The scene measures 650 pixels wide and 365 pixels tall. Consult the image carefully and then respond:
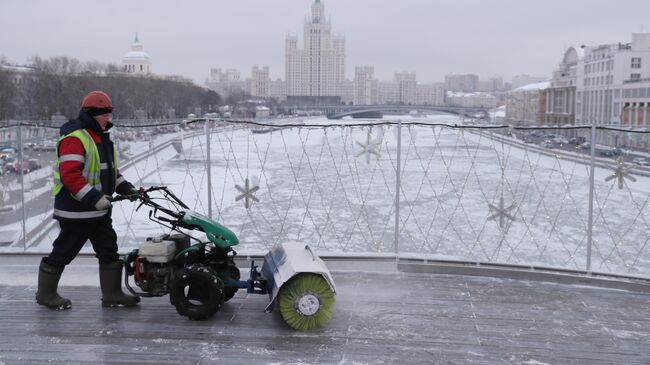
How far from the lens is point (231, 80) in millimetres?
185750

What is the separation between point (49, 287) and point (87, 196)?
A: 0.73 meters

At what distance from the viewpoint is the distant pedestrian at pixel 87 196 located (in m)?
3.72

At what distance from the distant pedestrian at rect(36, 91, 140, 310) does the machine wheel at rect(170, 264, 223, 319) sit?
42 cm

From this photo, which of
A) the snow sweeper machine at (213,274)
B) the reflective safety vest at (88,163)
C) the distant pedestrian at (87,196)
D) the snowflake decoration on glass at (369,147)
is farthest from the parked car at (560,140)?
the reflective safety vest at (88,163)

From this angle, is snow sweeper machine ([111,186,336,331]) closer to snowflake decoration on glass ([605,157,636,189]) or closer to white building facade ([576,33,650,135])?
snowflake decoration on glass ([605,157,636,189])

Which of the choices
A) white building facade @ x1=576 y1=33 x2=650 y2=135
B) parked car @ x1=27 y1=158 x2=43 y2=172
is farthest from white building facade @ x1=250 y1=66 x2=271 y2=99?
A: parked car @ x1=27 y1=158 x2=43 y2=172

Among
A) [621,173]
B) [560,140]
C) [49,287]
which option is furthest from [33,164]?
[621,173]

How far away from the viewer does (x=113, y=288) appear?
4.03 m

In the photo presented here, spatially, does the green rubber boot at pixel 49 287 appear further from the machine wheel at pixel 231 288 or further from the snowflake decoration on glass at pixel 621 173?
the snowflake decoration on glass at pixel 621 173

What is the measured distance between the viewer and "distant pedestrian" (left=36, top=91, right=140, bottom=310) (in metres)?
3.72

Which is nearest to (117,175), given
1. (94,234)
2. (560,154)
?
(94,234)

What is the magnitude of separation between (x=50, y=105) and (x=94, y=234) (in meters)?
52.3

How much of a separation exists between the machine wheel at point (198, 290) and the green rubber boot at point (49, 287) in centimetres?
74

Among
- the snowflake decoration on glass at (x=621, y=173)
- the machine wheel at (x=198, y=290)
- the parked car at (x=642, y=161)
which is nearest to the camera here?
the machine wheel at (x=198, y=290)
